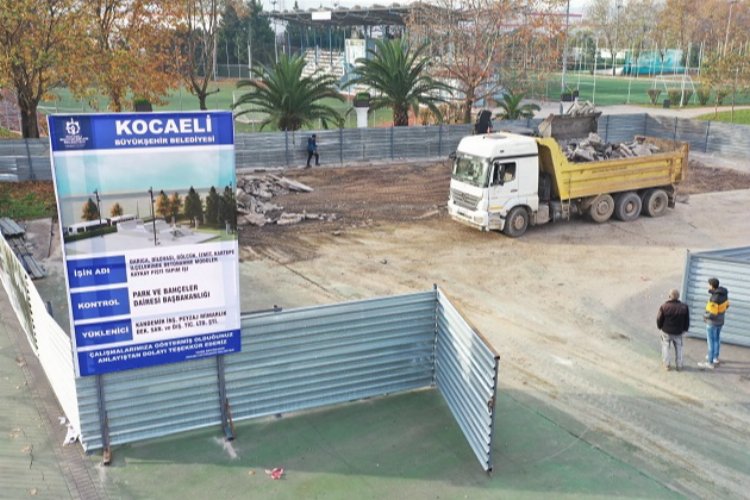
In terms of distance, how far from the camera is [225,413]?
354 inches

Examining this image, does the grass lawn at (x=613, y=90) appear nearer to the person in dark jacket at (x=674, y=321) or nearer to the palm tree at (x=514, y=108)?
the palm tree at (x=514, y=108)

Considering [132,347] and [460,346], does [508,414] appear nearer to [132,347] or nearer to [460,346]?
[460,346]

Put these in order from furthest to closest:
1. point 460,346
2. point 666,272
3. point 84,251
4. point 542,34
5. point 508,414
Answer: point 542,34 < point 666,272 < point 508,414 < point 460,346 < point 84,251

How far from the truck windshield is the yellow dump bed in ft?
5.77

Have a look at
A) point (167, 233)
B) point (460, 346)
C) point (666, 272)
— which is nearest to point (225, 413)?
point (167, 233)

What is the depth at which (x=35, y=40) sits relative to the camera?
71.7 ft

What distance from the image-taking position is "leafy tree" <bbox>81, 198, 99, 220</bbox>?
7.48 m

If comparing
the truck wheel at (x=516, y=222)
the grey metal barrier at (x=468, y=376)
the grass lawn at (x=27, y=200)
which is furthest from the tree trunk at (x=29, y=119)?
the grey metal barrier at (x=468, y=376)

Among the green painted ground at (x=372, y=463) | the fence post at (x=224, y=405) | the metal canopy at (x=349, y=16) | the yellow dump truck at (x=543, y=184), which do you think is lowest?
the green painted ground at (x=372, y=463)

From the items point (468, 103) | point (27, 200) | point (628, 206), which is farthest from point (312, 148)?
point (628, 206)

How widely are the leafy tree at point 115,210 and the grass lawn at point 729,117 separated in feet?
132

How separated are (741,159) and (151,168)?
29517mm

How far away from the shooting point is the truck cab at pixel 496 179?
57.5ft

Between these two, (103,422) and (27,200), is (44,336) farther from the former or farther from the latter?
(27,200)
